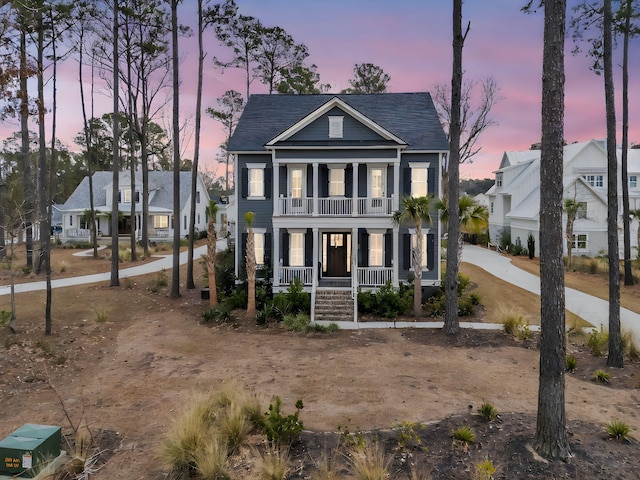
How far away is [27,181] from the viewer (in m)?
23.9

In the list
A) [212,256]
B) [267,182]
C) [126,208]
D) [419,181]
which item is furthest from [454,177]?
[126,208]

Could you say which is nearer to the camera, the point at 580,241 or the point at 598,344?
the point at 598,344

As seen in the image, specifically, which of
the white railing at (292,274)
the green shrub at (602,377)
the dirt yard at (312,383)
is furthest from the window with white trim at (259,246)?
the green shrub at (602,377)

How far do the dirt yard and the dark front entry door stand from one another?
17.7ft

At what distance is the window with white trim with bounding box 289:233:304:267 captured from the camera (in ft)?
63.2

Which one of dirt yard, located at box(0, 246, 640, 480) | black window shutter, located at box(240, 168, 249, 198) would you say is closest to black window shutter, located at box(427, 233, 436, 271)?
dirt yard, located at box(0, 246, 640, 480)

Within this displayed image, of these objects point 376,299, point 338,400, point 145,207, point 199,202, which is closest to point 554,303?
point 338,400

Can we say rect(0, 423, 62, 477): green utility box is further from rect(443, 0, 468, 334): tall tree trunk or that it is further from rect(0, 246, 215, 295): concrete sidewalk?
rect(0, 246, 215, 295): concrete sidewalk

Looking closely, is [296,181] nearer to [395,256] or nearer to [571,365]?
[395,256]

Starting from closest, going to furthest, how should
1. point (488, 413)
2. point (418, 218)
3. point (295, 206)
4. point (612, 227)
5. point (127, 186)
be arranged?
point (488, 413) → point (612, 227) → point (418, 218) → point (295, 206) → point (127, 186)

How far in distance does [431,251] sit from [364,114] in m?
7.33

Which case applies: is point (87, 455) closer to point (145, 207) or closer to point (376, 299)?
point (376, 299)

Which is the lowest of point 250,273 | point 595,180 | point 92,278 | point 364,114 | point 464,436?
point 464,436

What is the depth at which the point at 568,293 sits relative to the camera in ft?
64.4
